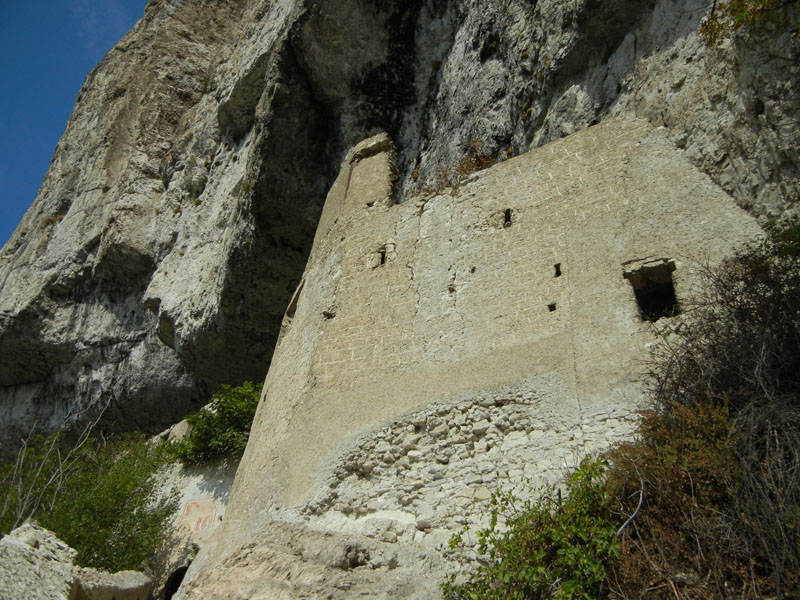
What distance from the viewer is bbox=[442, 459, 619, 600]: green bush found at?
492cm

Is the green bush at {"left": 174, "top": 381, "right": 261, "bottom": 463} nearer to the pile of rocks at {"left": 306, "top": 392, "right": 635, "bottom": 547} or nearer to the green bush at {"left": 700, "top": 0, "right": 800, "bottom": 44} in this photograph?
the pile of rocks at {"left": 306, "top": 392, "right": 635, "bottom": 547}

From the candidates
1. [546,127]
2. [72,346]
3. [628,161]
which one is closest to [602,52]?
[546,127]

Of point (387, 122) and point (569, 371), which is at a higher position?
point (387, 122)

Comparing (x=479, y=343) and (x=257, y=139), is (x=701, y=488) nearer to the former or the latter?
(x=479, y=343)

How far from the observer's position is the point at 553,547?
17.2 feet

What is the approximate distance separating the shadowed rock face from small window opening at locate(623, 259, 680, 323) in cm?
98

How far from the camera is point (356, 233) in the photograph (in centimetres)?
983

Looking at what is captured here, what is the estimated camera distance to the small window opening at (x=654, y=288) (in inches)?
271

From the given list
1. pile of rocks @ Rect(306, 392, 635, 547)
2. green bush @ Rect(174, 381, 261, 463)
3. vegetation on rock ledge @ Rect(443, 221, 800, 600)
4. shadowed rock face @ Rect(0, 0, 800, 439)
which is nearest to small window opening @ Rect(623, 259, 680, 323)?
vegetation on rock ledge @ Rect(443, 221, 800, 600)

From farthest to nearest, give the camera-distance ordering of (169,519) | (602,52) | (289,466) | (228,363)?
(228,363) → (169,519) → (602,52) → (289,466)

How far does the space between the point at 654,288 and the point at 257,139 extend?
28.8 feet

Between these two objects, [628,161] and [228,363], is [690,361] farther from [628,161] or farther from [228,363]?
[228,363]

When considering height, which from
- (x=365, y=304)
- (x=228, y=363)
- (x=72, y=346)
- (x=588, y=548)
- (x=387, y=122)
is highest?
(x=387, y=122)

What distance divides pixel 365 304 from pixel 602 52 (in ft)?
15.4
